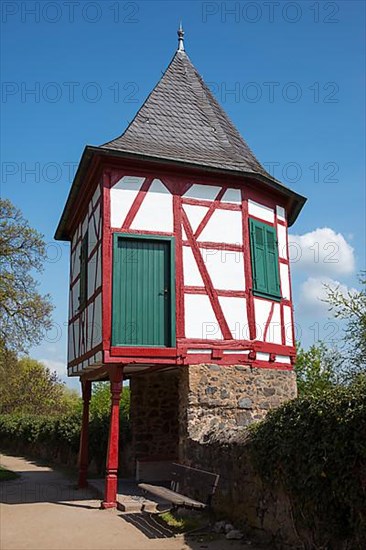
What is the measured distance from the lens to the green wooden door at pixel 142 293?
30.1 ft

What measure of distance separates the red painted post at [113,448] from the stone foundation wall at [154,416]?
11.1 feet

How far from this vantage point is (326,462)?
526 cm

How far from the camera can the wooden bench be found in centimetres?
716

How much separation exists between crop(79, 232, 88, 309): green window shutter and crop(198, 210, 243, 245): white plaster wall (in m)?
2.59

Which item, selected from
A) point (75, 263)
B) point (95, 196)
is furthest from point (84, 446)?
point (95, 196)

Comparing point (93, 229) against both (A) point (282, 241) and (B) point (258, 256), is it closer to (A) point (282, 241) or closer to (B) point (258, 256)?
(B) point (258, 256)

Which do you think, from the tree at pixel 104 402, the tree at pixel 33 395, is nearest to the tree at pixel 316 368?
the tree at pixel 104 402

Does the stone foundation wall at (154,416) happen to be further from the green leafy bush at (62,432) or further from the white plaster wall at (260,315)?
the white plaster wall at (260,315)

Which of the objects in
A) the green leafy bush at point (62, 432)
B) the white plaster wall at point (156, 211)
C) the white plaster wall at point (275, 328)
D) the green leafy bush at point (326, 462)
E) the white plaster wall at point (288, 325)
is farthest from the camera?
the green leafy bush at point (62, 432)

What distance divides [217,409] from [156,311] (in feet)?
6.38

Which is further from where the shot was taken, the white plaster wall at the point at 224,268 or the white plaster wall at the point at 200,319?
the white plaster wall at the point at 224,268

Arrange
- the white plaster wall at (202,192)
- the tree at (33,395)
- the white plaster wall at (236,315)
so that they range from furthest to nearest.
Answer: the tree at (33,395) → the white plaster wall at (202,192) → the white plaster wall at (236,315)

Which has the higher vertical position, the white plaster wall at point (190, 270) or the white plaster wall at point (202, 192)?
the white plaster wall at point (202, 192)

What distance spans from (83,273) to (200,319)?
3.06 m
